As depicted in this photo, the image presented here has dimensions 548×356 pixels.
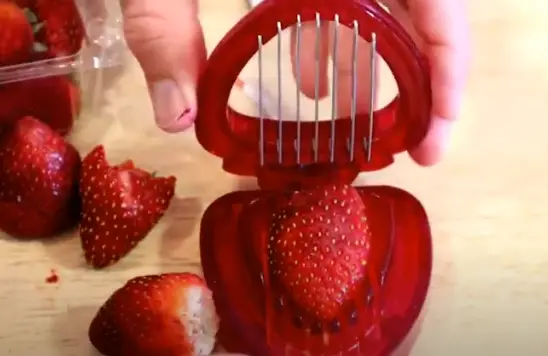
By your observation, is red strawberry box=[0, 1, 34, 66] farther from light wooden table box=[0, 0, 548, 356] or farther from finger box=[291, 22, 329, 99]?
finger box=[291, 22, 329, 99]

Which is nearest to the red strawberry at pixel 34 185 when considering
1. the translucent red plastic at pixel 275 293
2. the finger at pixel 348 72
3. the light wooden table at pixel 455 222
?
the light wooden table at pixel 455 222

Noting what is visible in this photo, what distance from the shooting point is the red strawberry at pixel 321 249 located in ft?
2.44

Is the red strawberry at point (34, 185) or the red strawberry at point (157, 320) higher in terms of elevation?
the red strawberry at point (34, 185)

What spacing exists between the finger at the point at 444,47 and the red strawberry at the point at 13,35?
34cm

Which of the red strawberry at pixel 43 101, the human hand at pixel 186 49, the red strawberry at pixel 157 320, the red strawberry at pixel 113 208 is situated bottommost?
the red strawberry at pixel 157 320

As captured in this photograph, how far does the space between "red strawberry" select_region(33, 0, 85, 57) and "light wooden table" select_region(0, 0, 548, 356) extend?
63 mm

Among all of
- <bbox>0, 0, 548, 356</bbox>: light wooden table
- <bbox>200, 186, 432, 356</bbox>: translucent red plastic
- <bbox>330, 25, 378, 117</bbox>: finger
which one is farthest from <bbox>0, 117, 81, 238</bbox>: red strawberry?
<bbox>330, 25, 378, 117</bbox>: finger

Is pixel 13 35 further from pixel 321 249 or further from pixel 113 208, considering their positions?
pixel 321 249

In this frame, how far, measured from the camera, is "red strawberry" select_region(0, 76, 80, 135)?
0.87m

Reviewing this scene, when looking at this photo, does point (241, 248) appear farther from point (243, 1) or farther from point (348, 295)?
point (243, 1)

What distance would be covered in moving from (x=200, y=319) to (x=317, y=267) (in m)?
0.09

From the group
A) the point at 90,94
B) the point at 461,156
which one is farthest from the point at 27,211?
the point at 461,156

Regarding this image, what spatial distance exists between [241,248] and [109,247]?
0.34 feet

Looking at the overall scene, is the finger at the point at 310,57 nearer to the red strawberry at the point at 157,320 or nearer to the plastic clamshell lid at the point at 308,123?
the plastic clamshell lid at the point at 308,123
